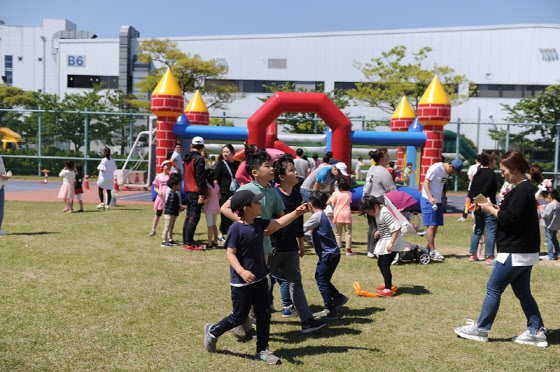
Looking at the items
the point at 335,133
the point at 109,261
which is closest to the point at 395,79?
the point at 335,133

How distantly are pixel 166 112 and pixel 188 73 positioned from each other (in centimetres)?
2429

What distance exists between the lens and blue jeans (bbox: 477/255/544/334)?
488cm

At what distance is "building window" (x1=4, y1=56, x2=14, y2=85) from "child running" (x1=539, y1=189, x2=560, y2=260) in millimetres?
59199

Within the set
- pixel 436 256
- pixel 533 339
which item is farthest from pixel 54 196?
pixel 533 339

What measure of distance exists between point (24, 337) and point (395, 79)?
32581 mm

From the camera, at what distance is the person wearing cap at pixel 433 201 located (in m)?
9.02

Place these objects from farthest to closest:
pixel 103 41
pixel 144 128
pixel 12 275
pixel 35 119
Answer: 1. pixel 103 41
2. pixel 144 128
3. pixel 35 119
4. pixel 12 275

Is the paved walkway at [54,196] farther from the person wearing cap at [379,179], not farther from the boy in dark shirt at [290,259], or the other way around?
the boy in dark shirt at [290,259]

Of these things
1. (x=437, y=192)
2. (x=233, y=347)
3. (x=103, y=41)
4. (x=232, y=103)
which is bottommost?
(x=233, y=347)

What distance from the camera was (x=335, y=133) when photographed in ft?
46.5

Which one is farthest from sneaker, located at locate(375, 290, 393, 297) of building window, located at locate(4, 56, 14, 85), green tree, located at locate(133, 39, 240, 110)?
building window, located at locate(4, 56, 14, 85)

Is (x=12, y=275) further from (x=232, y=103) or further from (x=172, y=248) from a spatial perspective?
(x=232, y=103)

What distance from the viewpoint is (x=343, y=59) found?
4116cm

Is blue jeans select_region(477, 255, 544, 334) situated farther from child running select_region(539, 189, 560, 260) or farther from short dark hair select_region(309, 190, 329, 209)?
child running select_region(539, 189, 560, 260)
